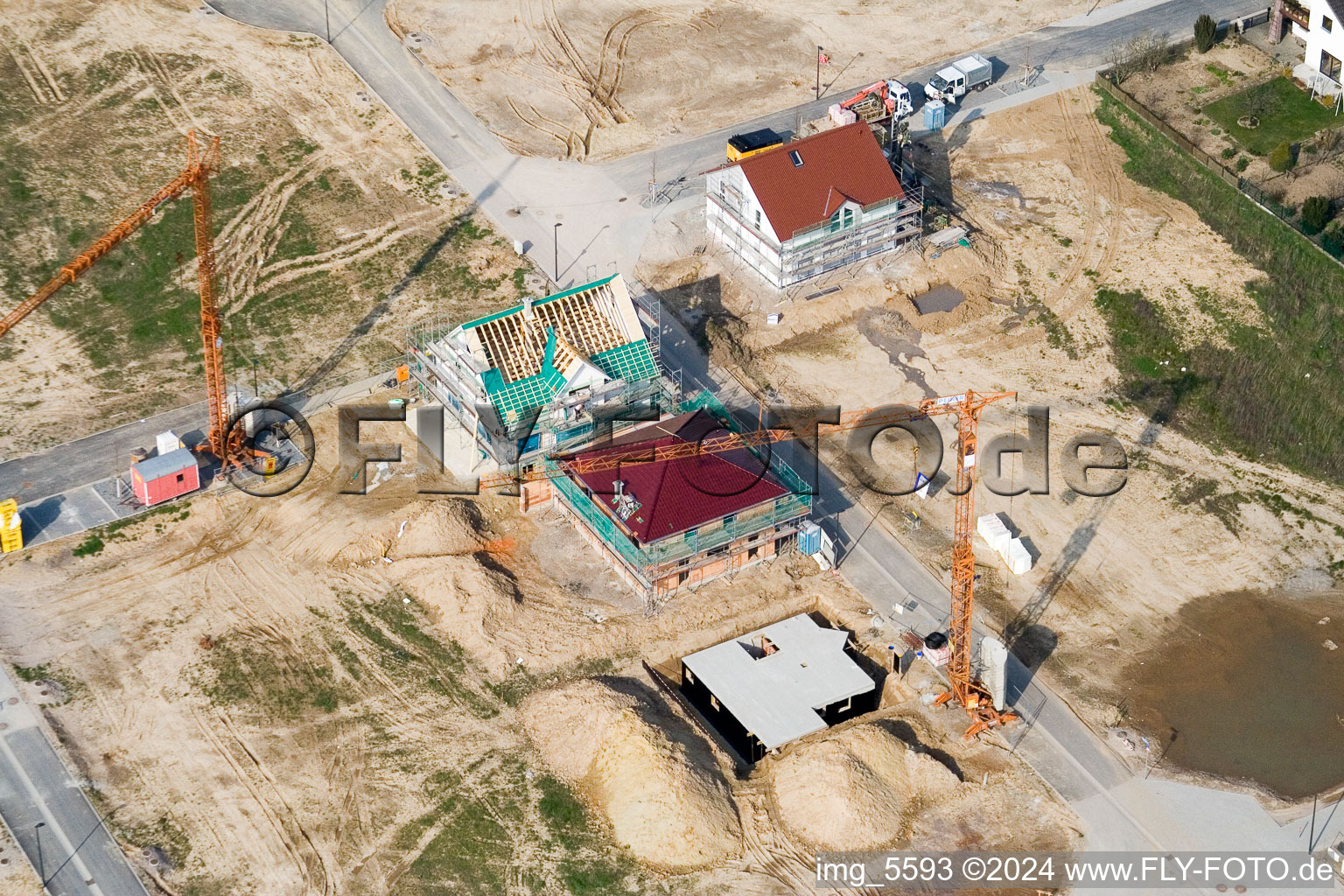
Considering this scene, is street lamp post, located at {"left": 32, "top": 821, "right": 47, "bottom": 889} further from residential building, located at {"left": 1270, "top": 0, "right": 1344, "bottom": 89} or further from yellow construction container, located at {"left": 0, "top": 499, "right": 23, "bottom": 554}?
residential building, located at {"left": 1270, "top": 0, "right": 1344, "bottom": 89}

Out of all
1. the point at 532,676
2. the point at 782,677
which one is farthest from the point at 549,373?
the point at 782,677

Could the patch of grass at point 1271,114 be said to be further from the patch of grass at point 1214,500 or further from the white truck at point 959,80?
the patch of grass at point 1214,500

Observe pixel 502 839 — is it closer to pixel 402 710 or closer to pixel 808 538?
pixel 402 710

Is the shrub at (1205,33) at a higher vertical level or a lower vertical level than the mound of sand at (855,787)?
higher

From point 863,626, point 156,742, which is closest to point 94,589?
point 156,742

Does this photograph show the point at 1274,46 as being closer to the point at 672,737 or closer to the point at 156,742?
the point at 672,737

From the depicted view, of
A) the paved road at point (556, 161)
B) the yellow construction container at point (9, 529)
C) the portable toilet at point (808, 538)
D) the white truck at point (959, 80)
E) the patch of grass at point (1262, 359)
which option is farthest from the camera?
the white truck at point (959, 80)

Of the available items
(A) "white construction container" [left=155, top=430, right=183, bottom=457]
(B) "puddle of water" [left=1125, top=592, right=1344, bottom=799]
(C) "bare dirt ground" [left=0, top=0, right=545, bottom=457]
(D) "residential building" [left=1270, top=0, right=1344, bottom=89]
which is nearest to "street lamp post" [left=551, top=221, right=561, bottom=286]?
(C) "bare dirt ground" [left=0, top=0, right=545, bottom=457]

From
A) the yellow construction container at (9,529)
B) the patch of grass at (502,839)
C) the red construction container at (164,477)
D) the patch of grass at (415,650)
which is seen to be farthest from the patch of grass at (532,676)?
Answer: the yellow construction container at (9,529)
